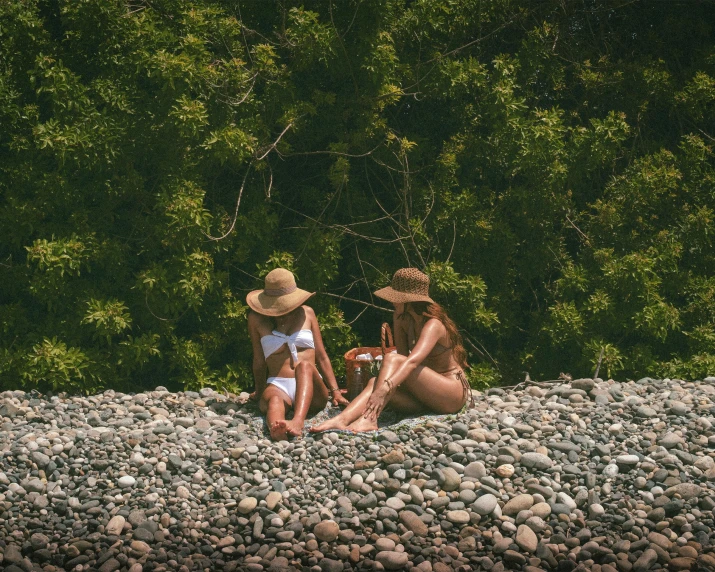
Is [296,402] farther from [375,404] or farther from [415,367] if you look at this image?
[415,367]

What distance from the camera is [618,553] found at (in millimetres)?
4738

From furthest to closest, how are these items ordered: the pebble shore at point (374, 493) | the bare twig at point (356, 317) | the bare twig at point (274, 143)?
1. the bare twig at point (356, 317)
2. the bare twig at point (274, 143)
3. the pebble shore at point (374, 493)

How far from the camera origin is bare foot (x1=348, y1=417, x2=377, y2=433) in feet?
19.9

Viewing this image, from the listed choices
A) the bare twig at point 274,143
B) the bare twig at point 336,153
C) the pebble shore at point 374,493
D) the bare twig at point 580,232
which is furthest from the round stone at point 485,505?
the bare twig at point 580,232

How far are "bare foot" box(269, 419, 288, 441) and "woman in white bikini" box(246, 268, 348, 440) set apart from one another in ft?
1.18

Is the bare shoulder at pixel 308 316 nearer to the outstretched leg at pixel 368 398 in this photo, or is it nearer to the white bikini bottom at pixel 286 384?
the white bikini bottom at pixel 286 384

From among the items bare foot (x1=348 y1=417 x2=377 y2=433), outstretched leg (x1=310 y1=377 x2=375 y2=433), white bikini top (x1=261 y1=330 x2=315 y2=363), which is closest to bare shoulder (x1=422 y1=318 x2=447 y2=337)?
outstretched leg (x1=310 y1=377 x2=375 y2=433)

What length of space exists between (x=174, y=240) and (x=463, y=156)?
3050 mm

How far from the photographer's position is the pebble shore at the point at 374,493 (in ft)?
15.6

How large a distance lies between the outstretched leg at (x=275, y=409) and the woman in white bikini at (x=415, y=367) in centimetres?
30

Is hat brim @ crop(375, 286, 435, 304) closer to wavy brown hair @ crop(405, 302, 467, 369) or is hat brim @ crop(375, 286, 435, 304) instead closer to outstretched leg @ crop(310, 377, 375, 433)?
wavy brown hair @ crop(405, 302, 467, 369)

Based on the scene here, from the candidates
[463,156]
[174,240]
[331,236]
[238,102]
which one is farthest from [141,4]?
[463,156]

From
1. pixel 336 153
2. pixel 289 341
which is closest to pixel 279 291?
pixel 289 341

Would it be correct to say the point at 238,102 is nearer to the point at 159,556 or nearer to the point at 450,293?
the point at 450,293
